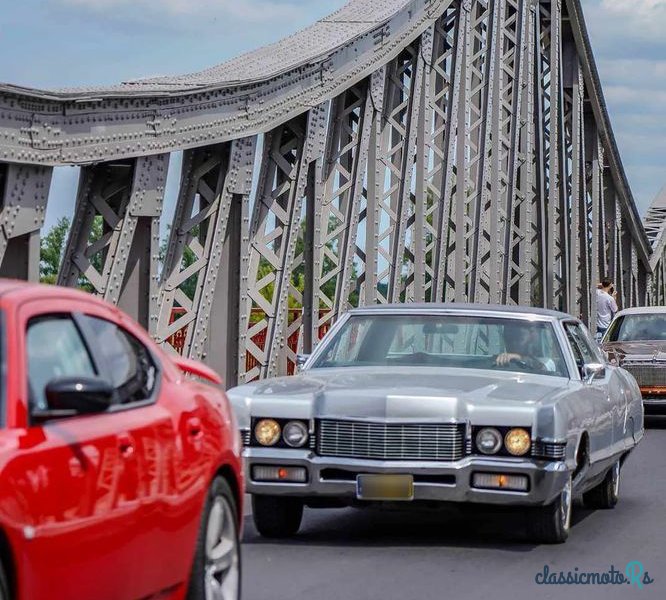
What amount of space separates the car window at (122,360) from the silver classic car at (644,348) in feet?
44.6

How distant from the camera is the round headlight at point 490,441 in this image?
907 cm

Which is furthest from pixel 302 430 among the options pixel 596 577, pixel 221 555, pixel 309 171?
pixel 309 171

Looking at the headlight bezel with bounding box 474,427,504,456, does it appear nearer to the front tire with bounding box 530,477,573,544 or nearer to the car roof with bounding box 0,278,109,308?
the front tire with bounding box 530,477,573,544

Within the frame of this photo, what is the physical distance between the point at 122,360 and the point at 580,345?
5862 millimetres

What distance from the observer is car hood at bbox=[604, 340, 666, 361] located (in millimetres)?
20422

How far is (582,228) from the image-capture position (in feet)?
119

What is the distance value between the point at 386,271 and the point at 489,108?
5500 millimetres

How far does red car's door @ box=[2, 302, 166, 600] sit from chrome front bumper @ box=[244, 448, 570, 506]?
3.15 m

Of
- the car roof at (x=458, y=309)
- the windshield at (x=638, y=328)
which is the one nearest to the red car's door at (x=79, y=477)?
the car roof at (x=458, y=309)

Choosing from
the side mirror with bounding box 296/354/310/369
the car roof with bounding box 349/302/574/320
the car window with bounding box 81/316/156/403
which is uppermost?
the car roof with bounding box 349/302/574/320

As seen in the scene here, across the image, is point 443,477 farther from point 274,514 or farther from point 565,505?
point 274,514

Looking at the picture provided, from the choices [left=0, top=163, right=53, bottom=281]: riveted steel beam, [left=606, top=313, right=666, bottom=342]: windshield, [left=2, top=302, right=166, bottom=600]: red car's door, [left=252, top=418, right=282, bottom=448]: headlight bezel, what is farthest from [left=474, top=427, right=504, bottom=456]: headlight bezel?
[left=606, top=313, right=666, bottom=342]: windshield

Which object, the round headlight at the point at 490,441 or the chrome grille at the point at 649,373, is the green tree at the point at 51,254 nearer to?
the chrome grille at the point at 649,373

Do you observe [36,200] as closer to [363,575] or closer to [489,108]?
[363,575]
